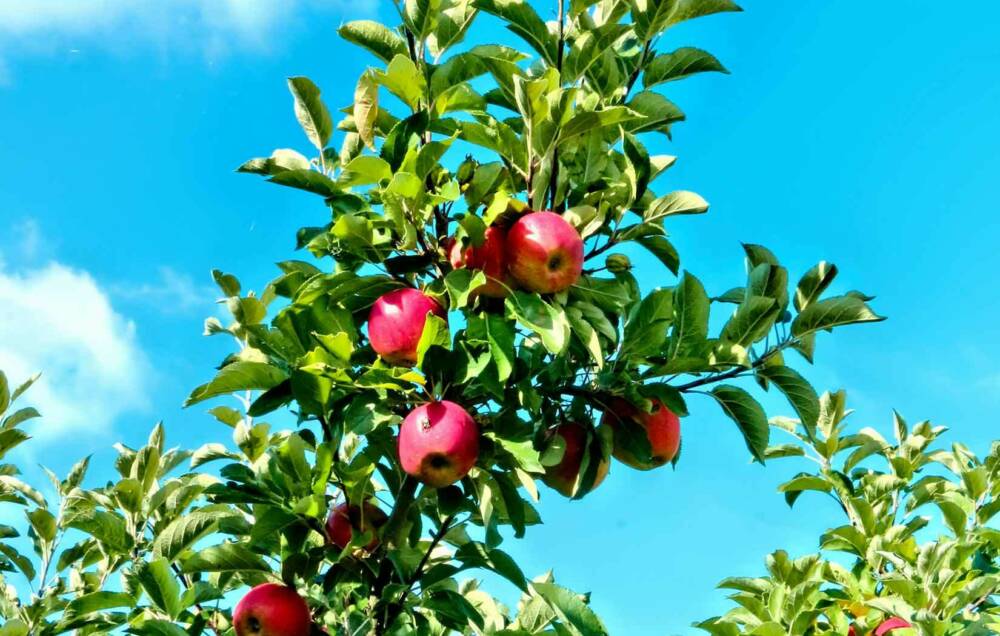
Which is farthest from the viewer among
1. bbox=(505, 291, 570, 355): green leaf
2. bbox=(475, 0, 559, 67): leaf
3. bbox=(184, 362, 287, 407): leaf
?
bbox=(475, 0, 559, 67): leaf

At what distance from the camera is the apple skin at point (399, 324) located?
2979 mm

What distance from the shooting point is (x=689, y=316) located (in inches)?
123

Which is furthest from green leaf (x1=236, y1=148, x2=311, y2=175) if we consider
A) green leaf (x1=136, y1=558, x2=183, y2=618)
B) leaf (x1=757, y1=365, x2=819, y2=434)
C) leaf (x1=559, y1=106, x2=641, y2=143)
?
leaf (x1=757, y1=365, x2=819, y2=434)

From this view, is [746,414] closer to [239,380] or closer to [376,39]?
[239,380]

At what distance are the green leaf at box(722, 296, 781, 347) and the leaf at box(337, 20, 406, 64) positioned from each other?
56.9 inches

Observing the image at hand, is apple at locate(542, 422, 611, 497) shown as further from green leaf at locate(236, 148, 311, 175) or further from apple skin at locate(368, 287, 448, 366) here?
green leaf at locate(236, 148, 311, 175)

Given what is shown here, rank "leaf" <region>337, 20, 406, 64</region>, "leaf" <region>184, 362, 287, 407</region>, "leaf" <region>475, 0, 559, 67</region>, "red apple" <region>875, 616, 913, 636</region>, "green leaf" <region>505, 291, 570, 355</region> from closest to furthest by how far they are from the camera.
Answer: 1. "green leaf" <region>505, 291, 570, 355</region>
2. "leaf" <region>184, 362, 287, 407</region>
3. "leaf" <region>475, 0, 559, 67</region>
4. "leaf" <region>337, 20, 406, 64</region>
5. "red apple" <region>875, 616, 913, 636</region>

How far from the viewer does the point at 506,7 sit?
321 cm

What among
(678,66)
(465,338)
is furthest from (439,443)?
(678,66)

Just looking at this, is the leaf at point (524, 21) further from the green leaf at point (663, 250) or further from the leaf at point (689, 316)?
the leaf at point (689, 316)

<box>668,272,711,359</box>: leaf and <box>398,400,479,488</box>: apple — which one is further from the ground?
<box>668,272,711,359</box>: leaf

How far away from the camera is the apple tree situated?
116 inches

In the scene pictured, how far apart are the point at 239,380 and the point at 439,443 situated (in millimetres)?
730

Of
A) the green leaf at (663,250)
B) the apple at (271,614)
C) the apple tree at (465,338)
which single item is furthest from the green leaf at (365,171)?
the apple at (271,614)
